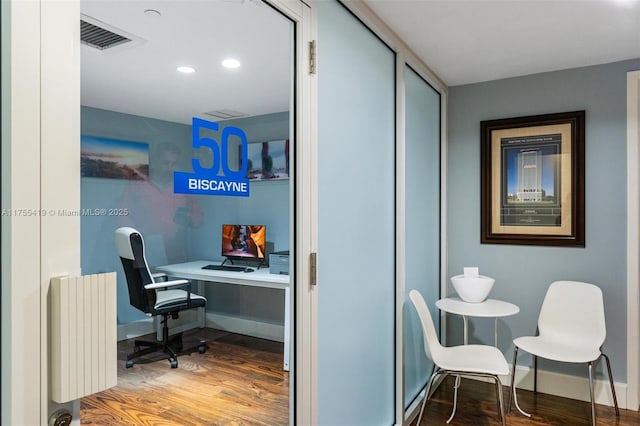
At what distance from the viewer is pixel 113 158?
39.6 inches

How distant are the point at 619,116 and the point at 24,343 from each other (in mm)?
3580

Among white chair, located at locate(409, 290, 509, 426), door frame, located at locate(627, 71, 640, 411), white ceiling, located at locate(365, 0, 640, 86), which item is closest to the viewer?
white ceiling, located at locate(365, 0, 640, 86)

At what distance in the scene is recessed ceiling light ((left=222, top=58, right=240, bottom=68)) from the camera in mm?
1401

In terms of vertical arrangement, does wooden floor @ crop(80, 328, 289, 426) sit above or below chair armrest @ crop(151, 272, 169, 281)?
below

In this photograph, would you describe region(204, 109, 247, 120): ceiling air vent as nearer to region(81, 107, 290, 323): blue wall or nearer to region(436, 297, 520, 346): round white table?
region(81, 107, 290, 323): blue wall

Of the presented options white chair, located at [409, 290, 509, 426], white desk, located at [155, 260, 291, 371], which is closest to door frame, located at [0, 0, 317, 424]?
white desk, located at [155, 260, 291, 371]

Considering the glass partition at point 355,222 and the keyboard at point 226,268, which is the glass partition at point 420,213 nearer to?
the glass partition at point 355,222

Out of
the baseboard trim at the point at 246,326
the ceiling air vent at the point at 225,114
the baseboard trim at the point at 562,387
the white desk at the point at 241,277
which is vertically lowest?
the baseboard trim at the point at 562,387

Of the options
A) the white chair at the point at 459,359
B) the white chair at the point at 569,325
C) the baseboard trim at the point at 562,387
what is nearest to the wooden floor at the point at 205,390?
the white chair at the point at 459,359

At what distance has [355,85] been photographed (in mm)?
2074

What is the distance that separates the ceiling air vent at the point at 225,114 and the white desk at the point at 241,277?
1.53ft

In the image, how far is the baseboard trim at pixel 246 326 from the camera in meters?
1.39

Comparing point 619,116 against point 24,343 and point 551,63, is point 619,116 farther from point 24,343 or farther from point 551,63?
point 24,343

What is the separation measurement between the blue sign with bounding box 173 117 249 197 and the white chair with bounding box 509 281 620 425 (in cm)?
235
